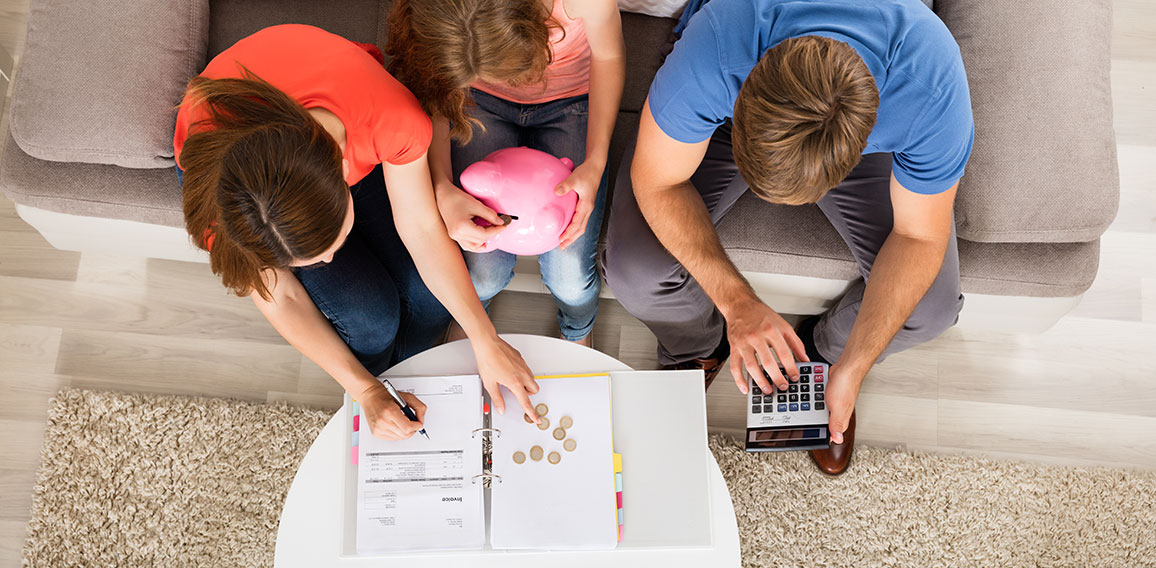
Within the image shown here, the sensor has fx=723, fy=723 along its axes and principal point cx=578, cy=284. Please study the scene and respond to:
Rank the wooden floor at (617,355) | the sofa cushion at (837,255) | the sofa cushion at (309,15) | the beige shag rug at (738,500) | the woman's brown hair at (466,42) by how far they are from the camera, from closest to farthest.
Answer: the woman's brown hair at (466,42) < the sofa cushion at (837,255) < the sofa cushion at (309,15) < the beige shag rug at (738,500) < the wooden floor at (617,355)

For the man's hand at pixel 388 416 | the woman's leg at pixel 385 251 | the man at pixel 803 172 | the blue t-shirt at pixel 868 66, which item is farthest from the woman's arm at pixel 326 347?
the blue t-shirt at pixel 868 66

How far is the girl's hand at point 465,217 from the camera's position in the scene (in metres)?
1.24

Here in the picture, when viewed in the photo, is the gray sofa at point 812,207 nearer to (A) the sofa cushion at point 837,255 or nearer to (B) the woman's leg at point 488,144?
(A) the sofa cushion at point 837,255

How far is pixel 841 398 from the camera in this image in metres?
1.32

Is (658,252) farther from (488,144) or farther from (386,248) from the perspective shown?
(386,248)

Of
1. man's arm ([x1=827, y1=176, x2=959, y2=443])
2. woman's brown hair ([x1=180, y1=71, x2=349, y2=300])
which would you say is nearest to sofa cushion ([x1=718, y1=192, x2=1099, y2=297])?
man's arm ([x1=827, y1=176, x2=959, y2=443])

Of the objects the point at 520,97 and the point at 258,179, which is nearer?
the point at 258,179

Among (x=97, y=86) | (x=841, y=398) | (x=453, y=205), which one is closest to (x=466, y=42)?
(x=453, y=205)

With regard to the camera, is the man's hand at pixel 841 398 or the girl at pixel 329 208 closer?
the girl at pixel 329 208

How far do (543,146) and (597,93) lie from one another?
0.18 metres

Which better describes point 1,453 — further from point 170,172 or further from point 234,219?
point 234,219

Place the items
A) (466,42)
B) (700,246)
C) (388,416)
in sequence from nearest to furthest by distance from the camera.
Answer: (466,42) < (388,416) < (700,246)

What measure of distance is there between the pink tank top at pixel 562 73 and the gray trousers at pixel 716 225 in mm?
177

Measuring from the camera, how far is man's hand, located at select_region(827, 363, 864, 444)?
1.32 metres
